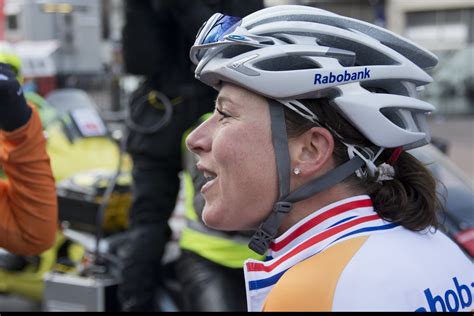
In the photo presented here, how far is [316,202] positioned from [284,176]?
9 centimetres

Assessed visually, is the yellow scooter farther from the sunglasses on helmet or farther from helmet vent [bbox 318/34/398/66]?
helmet vent [bbox 318/34/398/66]

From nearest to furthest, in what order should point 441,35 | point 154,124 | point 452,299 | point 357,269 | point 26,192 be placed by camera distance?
point 357,269, point 452,299, point 26,192, point 154,124, point 441,35

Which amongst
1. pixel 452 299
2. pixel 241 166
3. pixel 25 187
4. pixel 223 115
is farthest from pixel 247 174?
pixel 25 187

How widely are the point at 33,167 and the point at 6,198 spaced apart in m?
0.13

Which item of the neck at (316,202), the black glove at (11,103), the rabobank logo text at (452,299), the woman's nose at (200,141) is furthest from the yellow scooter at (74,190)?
the rabobank logo text at (452,299)

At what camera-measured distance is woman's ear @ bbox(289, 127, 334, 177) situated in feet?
5.03

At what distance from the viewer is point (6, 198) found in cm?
239

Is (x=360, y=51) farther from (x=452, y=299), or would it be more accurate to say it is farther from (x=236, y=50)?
(x=452, y=299)

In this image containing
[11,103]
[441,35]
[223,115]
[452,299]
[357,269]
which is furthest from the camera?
[441,35]

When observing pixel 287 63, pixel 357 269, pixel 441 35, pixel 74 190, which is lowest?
pixel 441 35

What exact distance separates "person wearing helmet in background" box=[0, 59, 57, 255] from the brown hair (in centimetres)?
104

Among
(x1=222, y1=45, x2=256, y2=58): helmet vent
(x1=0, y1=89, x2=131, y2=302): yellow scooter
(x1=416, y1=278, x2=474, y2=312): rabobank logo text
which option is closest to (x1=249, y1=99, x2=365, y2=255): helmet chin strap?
(x1=222, y1=45, x2=256, y2=58): helmet vent

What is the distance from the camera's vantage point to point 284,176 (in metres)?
1.52

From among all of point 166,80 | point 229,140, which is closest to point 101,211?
point 166,80
